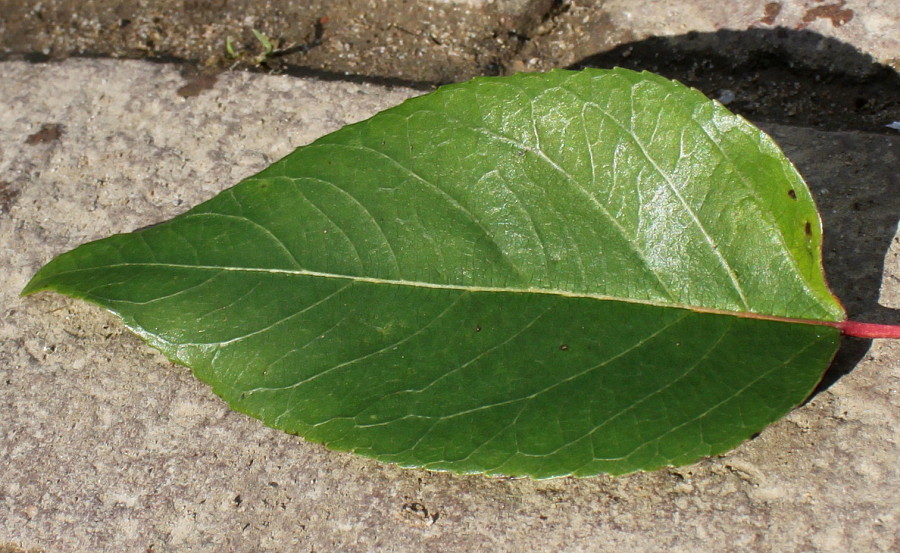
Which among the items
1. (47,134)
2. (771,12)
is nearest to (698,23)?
(771,12)

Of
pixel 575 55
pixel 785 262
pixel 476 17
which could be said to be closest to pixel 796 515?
pixel 785 262

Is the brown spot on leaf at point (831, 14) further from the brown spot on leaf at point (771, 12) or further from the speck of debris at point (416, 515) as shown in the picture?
the speck of debris at point (416, 515)

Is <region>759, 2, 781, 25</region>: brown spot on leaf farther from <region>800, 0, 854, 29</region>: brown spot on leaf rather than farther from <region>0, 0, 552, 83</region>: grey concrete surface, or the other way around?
<region>0, 0, 552, 83</region>: grey concrete surface

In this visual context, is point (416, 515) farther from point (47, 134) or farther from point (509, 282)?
point (47, 134)

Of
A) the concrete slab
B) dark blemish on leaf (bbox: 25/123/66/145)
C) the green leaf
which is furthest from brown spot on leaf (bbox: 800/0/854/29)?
dark blemish on leaf (bbox: 25/123/66/145)

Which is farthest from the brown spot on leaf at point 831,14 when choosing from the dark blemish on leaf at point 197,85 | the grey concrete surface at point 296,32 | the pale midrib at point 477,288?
the dark blemish on leaf at point 197,85

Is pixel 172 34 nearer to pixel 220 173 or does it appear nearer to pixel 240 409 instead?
pixel 220 173
